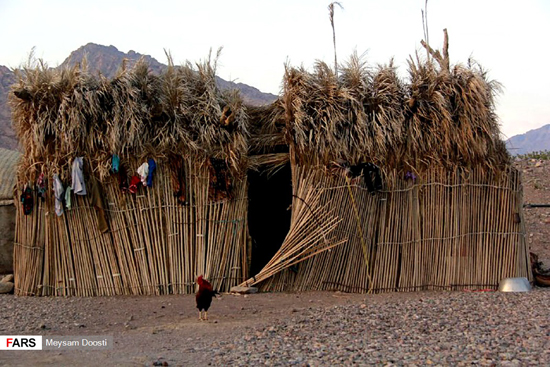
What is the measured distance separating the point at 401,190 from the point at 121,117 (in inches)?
155

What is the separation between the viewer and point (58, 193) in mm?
9125

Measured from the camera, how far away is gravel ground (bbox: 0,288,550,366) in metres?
5.36

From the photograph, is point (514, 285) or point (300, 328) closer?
point (300, 328)

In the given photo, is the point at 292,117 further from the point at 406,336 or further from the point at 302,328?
the point at 406,336

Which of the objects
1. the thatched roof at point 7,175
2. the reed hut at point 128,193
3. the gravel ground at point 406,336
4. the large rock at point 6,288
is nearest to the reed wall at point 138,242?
the reed hut at point 128,193

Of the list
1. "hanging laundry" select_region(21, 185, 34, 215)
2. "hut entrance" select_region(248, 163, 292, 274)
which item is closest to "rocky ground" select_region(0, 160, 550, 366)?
"hanging laundry" select_region(21, 185, 34, 215)

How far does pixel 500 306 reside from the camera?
754cm

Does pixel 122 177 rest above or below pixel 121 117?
below

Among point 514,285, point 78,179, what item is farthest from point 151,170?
point 514,285

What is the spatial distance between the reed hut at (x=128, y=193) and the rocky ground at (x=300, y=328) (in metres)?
0.42

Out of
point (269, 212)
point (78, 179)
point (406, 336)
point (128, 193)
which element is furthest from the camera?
point (269, 212)

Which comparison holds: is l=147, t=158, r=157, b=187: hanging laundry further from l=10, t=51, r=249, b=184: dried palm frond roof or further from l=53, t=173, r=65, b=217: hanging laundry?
l=53, t=173, r=65, b=217: hanging laundry

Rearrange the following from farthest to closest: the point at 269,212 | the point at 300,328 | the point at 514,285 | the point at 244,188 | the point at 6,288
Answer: the point at 269,212 → the point at 6,288 → the point at 244,188 → the point at 514,285 → the point at 300,328

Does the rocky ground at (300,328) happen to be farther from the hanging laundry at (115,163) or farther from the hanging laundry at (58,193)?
the hanging laundry at (115,163)
